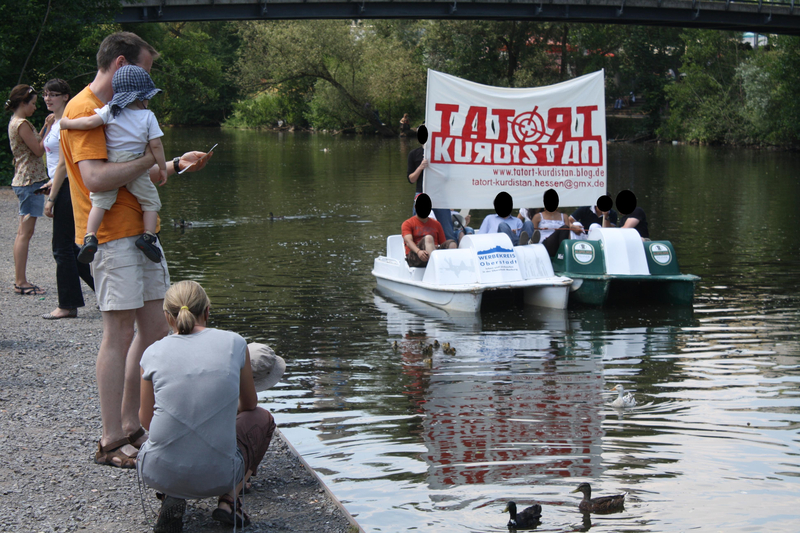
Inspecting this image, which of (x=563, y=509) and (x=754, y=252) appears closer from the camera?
(x=563, y=509)

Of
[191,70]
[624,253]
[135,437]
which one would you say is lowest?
[135,437]

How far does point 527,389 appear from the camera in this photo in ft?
25.3

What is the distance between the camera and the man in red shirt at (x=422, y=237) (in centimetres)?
1194

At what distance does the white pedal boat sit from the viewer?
37.0 ft

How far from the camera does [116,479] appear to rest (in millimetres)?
4781

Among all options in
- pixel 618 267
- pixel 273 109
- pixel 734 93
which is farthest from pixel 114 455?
pixel 273 109

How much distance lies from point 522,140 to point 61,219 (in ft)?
A: 23.6

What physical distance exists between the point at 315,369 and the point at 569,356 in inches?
104

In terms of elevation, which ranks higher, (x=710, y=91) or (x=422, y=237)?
(x=710, y=91)

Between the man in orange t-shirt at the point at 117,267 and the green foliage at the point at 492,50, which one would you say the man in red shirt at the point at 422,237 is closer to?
the man in orange t-shirt at the point at 117,267

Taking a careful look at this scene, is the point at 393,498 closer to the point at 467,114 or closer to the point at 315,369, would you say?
the point at 315,369

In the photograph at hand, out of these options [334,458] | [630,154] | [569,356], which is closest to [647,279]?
[569,356]

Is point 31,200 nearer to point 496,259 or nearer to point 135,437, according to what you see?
point 135,437

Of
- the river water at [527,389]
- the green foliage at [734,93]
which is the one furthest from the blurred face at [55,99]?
the green foliage at [734,93]
